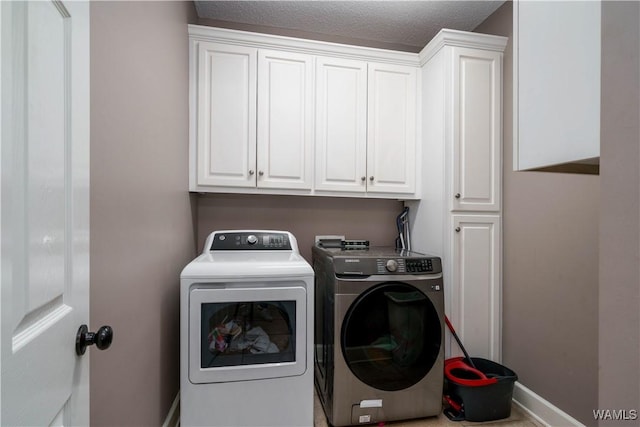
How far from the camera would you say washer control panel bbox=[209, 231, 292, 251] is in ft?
6.37

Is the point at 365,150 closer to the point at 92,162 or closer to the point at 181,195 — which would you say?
the point at 181,195

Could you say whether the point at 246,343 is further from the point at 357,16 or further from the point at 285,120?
the point at 357,16

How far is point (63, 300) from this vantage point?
1.86 feet

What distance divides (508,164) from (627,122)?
70.0 inches

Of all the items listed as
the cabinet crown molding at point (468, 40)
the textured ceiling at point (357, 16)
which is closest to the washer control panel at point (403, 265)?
the cabinet crown molding at point (468, 40)

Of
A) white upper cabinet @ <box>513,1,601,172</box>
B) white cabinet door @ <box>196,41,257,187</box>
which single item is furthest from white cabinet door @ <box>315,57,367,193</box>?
white upper cabinet @ <box>513,1,601,172</box>

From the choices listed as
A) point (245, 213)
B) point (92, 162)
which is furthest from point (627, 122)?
point (245, 213)

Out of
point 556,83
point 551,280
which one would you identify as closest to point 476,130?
point 551,280

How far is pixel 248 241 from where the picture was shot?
1.96 m

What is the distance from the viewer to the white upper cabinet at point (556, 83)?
1.99 ft

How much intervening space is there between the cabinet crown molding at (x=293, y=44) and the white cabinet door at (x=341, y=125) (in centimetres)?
6

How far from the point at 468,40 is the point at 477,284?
162 cm

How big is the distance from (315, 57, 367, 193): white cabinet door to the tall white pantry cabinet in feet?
1.75

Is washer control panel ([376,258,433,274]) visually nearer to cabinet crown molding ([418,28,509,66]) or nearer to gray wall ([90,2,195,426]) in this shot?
gray wall ([90,2,195,426])
